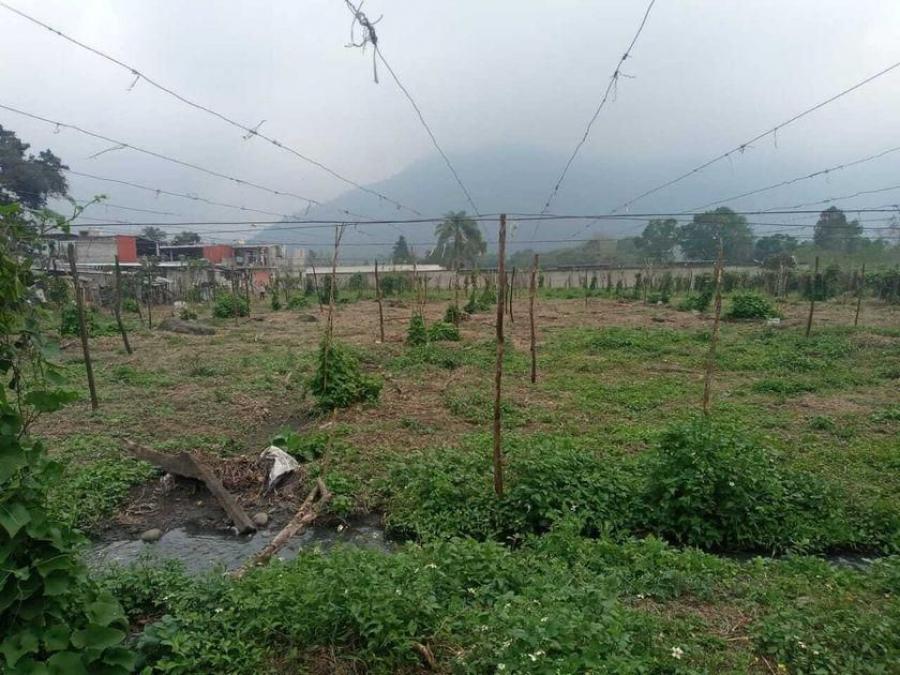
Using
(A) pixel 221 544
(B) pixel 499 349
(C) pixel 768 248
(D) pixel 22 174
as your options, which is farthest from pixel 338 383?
(C) pixel 768 248

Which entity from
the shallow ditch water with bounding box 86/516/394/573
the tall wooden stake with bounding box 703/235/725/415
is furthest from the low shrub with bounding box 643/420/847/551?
the shallow ditch water with bounding box 86/516/394/573

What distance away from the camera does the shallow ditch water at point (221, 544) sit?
5445mm

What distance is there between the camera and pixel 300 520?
5.88 meters

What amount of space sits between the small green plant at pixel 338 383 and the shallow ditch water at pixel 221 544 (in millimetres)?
3579

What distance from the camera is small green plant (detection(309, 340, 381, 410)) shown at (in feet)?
31.2

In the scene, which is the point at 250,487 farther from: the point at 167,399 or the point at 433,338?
the point at 433,338

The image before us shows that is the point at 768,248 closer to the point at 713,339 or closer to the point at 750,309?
the point at 750,309

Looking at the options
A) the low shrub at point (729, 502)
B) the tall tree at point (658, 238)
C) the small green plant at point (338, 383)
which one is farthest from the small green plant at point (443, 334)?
the tall tree at point (658, 238)

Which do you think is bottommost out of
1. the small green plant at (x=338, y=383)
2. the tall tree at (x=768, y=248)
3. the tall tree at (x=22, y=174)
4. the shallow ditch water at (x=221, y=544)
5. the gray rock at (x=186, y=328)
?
the shallow ditch water at (x=221, y=544)

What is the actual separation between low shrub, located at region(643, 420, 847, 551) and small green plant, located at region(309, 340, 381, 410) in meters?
5.27

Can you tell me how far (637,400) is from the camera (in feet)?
32.7

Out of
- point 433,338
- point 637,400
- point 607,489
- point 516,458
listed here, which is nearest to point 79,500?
point 516,458

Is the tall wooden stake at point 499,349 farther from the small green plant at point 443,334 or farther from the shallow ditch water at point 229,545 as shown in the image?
the small green plant at point 443,334

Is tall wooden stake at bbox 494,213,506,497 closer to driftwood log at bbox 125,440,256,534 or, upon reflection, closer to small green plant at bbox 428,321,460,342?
driftwood log at bbox 125,440,256,534
